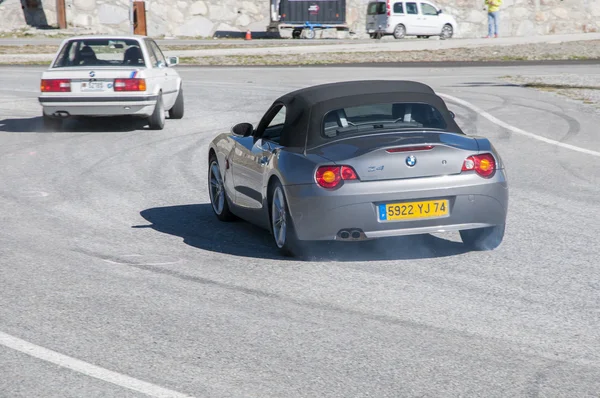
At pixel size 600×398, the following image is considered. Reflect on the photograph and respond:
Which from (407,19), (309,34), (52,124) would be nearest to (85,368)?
(52,124)

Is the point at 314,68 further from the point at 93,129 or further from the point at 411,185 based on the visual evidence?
the point at 411,185

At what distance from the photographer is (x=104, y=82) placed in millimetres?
16734

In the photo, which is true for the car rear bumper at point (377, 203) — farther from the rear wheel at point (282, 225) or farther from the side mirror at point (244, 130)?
the side mirror at point (244, 130)

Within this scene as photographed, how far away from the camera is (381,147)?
24.9ft

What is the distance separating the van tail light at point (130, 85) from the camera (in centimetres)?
1675

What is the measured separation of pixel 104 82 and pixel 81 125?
1.85 m

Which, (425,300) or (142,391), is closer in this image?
(142,391)

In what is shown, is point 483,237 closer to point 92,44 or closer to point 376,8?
point 92,44

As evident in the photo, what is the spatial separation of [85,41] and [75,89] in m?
1.04

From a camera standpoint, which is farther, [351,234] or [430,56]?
[430,56]

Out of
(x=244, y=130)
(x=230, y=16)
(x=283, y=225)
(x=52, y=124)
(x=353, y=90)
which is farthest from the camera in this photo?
(x=230, y=16)

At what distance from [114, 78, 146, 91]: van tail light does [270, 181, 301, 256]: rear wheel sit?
9013 mm

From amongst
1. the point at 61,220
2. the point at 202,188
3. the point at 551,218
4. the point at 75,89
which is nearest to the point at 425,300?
the point at 551,218

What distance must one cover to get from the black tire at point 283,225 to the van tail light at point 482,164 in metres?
1.30
